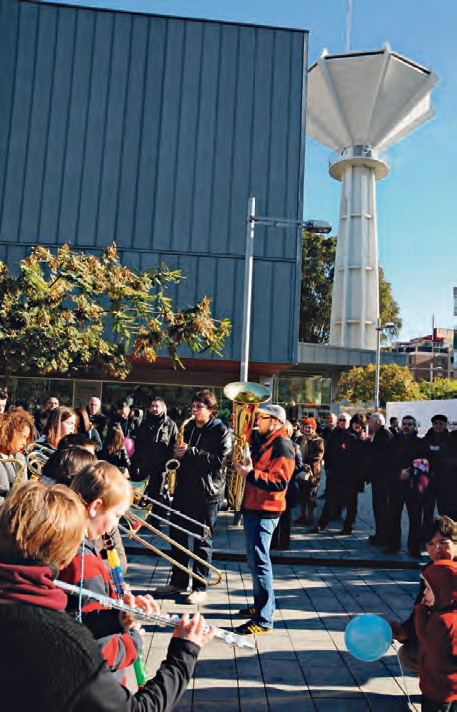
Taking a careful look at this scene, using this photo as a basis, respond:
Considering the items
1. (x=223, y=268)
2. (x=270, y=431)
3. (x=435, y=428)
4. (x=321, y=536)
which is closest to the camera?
(x=270, y=431)

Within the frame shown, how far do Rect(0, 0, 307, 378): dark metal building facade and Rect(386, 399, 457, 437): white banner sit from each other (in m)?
4.09

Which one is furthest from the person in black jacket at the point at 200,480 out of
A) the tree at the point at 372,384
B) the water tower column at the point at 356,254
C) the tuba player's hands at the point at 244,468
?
the water tower column at the point at 356,254

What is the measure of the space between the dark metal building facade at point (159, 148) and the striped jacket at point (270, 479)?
537 inches

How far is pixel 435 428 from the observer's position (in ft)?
28.0

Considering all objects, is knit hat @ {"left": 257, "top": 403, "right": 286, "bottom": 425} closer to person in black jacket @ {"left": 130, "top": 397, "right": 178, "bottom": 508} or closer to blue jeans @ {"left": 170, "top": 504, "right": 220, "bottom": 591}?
blue jeans @ {"left": 170, "top": 504, "right": 220, "bottom": 591}

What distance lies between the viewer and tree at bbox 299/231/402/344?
45.4m

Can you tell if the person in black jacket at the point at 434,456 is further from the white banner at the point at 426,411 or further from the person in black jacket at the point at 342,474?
the white banner at the point at 426,411

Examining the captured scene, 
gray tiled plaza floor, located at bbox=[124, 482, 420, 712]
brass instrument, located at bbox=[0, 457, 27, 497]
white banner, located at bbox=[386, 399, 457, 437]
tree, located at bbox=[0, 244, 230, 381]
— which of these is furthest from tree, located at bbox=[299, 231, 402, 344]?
brass instrument, located at bbox=[0, 457, 27, 497]

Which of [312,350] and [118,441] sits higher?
[312,350]

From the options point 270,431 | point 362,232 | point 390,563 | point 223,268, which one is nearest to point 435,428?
point 390,563

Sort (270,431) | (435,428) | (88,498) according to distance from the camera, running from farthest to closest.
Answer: (435,428) < (270,431) < (88,498)

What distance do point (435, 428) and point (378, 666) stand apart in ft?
14.8

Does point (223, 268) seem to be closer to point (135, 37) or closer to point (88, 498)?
point (135, 37)

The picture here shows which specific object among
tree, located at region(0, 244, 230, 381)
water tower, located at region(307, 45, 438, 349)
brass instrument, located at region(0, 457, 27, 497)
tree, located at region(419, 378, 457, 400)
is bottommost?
brass instrument, located at region(0, 457, 27, 497)
